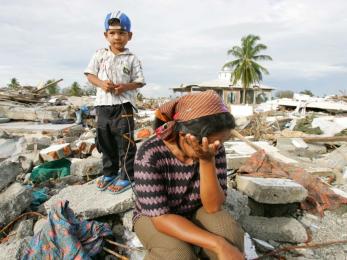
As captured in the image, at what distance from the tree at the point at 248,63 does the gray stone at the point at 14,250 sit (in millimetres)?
36378

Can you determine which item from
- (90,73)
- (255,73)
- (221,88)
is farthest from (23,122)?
(255,73)

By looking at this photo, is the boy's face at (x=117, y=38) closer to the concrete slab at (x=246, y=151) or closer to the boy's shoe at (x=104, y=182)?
the boy's shoe at (x=104, y=182)

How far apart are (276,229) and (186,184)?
1401 mm

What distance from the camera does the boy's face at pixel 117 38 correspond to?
3.09 meters

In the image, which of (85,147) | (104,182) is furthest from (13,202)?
(85,147)

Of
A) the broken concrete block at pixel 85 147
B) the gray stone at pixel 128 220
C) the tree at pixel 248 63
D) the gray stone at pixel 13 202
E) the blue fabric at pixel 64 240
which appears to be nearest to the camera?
the blue fabric at pixel 64 240

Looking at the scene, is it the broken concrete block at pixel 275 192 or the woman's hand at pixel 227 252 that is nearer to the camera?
the woman's hand at pixel 227 252

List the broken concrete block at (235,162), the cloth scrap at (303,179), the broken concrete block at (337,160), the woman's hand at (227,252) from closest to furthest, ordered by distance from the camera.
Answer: the woman's hand at (227,252), the cloth scrap at (303,179), the broken concrete block at (235,162), the broken concrete block at (337,160)

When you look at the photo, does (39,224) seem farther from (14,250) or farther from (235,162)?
(235,162)

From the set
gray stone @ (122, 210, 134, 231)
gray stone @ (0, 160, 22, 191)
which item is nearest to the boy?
gray stone @ (122, 210, 134, 231)

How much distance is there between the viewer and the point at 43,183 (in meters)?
4.34

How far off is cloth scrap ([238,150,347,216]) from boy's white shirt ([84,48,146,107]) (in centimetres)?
180

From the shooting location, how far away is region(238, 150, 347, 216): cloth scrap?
3.66 metres

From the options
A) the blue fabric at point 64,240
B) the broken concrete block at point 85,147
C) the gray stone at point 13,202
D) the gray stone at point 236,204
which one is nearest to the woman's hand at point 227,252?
the blue fabric at point 64,240
